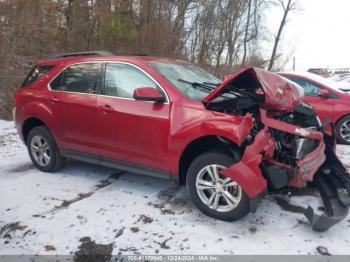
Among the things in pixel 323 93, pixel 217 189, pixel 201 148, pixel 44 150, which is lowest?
pixel 44 150

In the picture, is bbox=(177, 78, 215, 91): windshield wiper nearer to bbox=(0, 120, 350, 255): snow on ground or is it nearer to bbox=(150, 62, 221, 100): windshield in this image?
bbox=(150, 62, 221, 100): windshield

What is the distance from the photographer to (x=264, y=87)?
12.1 feet

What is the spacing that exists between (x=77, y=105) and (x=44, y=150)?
111cm

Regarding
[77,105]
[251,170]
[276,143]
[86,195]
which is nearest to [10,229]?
[86,195]

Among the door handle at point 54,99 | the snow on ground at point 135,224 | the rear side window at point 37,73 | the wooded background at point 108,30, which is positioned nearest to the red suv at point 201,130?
the door handle at point 54,99

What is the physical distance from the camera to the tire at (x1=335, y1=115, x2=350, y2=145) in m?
7.47

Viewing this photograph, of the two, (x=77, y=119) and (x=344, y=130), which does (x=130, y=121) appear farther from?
(x=344, y=130)

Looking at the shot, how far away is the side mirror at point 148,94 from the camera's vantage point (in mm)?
3994

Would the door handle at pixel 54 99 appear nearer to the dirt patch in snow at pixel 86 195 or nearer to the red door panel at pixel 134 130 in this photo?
the red door panel at pixel 134 130

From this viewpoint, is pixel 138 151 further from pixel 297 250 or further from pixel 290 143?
pixel 297 250

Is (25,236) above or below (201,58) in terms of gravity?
below

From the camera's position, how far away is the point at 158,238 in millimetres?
3486

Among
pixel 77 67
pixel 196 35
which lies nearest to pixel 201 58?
pixel 196 35

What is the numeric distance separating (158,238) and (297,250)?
1.33 m
